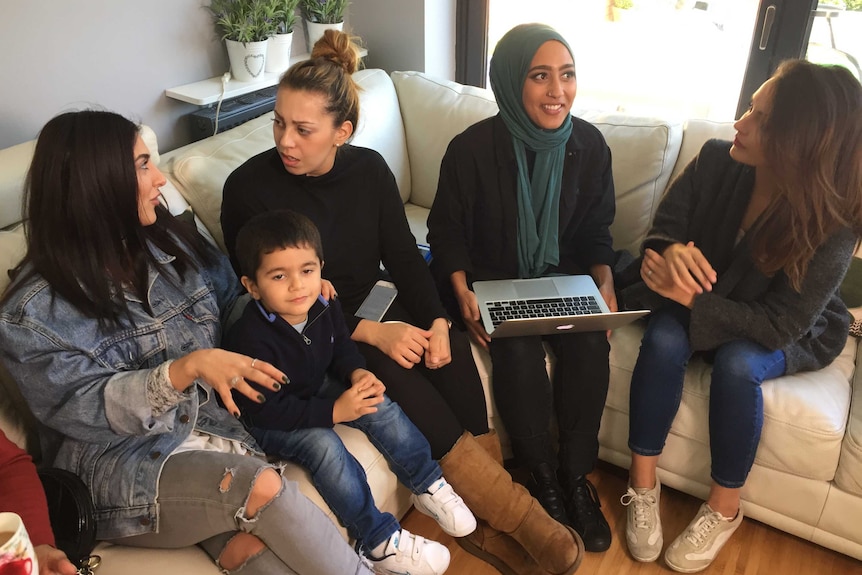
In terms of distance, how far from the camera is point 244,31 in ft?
6.70

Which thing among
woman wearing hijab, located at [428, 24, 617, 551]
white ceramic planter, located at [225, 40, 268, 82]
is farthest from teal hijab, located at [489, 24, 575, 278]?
white ceramic planter, located at [225, 40, 268, 82]

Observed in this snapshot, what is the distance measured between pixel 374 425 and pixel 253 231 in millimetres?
486

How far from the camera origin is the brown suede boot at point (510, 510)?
4.71 feet

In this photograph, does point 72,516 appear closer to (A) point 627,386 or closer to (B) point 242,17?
(A) point 627,386

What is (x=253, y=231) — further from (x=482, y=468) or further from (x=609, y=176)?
(x=609, y=176)

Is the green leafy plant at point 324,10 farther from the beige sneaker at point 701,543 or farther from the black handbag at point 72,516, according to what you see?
the beige sneaker at point 701,543

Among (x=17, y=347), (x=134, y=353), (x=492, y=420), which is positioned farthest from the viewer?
(x=492, y=420)

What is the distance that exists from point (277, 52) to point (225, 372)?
147 cm

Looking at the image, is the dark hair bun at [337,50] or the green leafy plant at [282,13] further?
the green leafy plant at [282,13]

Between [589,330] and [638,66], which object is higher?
[638,66]

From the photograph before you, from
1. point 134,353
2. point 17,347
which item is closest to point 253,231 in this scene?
point 134,353

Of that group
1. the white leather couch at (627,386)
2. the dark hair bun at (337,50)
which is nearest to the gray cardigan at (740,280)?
the white leather couch at (627,386)

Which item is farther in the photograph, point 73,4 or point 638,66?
point 638,66

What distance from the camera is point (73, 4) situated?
66.9 inches
